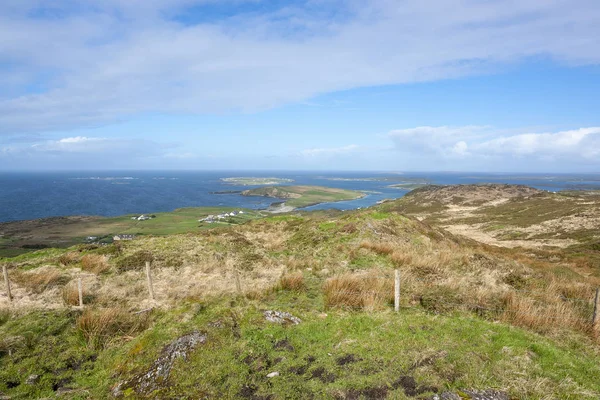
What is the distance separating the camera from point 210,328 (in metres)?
8.59

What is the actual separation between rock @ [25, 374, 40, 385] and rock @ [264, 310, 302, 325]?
5.65 metres

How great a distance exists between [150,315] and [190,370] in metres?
4.50

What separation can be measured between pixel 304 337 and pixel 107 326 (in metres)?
5.92

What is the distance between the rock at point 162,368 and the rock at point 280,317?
2092 millimetres

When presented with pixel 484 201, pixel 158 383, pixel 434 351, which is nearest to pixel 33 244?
pixel 158 383

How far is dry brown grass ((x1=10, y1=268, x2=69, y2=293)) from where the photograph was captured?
573 inches

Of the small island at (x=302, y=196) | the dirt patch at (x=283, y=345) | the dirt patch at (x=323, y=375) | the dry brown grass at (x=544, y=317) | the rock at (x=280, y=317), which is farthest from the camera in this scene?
the small island at (x=302, y=196)

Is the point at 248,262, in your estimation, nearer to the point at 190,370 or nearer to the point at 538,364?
the point at 190,370

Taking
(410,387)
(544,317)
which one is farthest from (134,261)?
(544,317)

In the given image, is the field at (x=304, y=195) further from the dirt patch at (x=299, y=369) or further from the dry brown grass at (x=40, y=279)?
the dirt patch at (x=299, y=369)

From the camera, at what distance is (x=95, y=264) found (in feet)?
60.3

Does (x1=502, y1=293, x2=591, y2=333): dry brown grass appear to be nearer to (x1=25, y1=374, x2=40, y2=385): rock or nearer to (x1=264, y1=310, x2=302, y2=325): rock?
(x1=264, y1=310, x2=302, y2=325): rock

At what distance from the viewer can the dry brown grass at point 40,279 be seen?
14.6 m

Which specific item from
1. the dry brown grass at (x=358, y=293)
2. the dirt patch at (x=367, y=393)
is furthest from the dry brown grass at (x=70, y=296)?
the dirt patch at (x=367, y=393)
